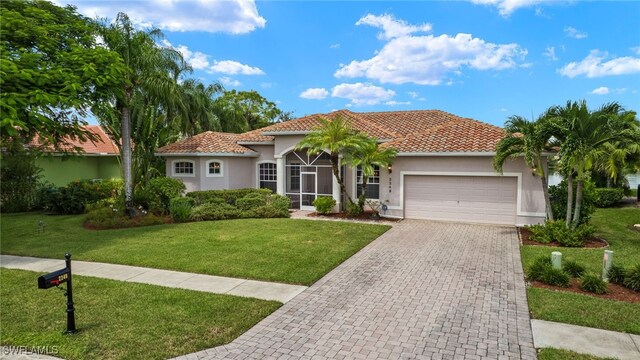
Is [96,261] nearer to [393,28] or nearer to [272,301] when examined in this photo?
[272,301]

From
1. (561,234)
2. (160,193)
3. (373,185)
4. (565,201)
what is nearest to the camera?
(561,234)

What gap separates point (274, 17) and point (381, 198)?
9.43m

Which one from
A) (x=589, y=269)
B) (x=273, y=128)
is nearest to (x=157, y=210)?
(x=273, y=128)

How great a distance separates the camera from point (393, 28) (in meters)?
16.3

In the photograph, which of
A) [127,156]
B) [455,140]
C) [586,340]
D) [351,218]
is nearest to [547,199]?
[455,140]

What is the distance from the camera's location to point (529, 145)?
12.5 meters

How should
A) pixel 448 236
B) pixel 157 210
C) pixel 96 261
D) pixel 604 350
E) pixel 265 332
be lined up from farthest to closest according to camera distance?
pixel 157 210 → pixel 448 236 → pixel 96 261 → pixel 265 332 → pixel 604 350

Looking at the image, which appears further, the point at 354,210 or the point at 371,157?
the point at 354,210

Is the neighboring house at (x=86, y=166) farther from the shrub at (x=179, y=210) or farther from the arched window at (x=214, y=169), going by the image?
the shrub at (x=179, y=210)

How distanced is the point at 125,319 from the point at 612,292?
9.65m

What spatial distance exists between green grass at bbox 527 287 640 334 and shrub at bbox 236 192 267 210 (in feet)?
41.6

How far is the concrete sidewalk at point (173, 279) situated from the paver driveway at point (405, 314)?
0.61m

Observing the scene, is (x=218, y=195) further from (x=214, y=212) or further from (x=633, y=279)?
(x=633, y=279)

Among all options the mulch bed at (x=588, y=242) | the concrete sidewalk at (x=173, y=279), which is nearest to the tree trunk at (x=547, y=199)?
the mulch bed at (x=588, y=242)
